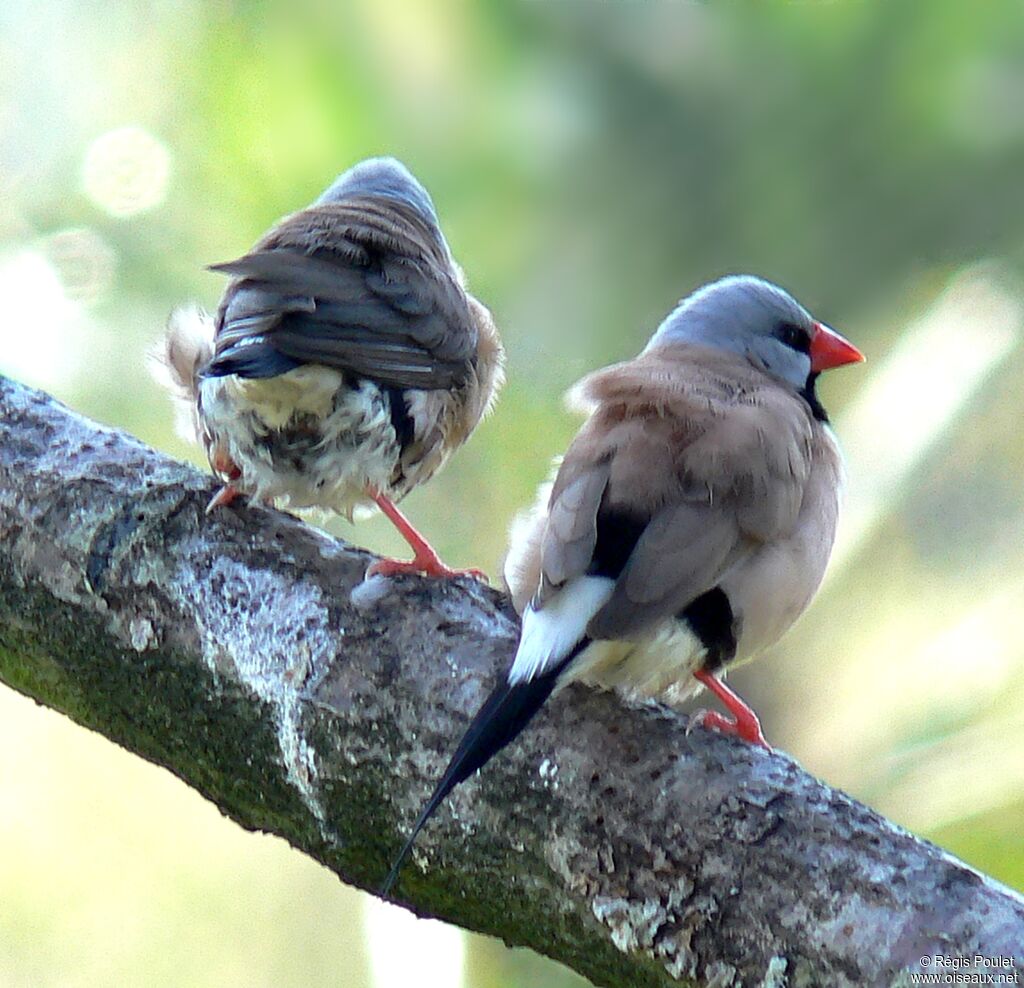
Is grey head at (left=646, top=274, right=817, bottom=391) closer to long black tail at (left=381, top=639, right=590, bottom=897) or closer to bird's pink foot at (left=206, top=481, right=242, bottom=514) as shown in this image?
bird's pink foot at (left=206, top=481, right=242, bottom=514)

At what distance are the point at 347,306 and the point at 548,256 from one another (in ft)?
12.0

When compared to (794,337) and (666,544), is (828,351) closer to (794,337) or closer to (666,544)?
(794,337)

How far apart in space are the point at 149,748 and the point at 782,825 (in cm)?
117

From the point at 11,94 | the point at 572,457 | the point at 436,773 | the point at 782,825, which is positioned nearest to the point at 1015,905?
the point at 782,825

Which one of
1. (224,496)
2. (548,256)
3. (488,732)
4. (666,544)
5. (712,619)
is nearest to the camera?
(488,732)

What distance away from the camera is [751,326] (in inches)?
143

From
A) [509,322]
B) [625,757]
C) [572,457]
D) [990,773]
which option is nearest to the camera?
[625,757]

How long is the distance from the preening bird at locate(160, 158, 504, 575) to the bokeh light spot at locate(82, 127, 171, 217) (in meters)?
3.01

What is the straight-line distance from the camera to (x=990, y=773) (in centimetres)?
454

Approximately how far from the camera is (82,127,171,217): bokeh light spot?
6.47 metres

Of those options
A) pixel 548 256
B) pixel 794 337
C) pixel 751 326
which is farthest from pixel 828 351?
pixel 548 256

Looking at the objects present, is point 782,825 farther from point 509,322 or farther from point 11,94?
point 11,94

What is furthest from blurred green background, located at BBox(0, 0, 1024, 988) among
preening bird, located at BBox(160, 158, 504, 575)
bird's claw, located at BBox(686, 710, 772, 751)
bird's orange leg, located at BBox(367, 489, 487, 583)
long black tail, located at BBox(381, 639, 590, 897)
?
long black tail, located at BBox(381, 639, 590, 897)

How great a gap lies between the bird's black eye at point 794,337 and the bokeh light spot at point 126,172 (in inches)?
150
